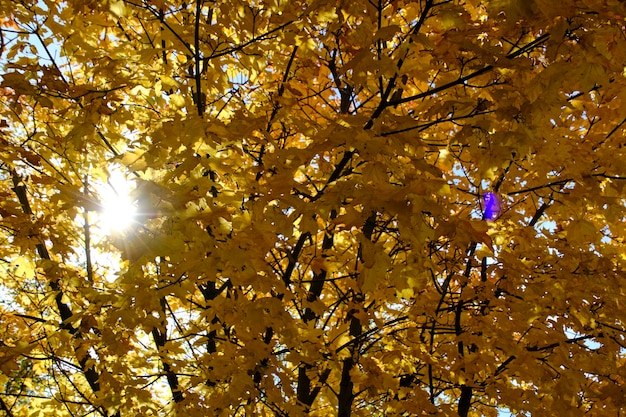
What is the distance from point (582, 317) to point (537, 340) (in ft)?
1.05

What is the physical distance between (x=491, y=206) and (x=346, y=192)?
2.09m

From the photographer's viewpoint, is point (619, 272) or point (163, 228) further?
point (619, 272)

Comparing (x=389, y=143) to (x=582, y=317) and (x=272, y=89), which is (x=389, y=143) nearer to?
(x=582, y=317)

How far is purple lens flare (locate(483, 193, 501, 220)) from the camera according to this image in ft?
11.0

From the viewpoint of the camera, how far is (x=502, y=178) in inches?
135

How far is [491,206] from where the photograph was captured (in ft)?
11.3

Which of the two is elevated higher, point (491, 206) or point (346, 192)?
point (491, 206)

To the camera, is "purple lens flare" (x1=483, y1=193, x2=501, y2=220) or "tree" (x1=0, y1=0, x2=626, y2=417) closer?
"tree" (x1=0, y1=0, x2=626, y2=417)

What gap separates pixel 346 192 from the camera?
1.78 meters

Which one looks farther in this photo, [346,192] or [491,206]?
[491,206]

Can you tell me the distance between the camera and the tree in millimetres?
1781

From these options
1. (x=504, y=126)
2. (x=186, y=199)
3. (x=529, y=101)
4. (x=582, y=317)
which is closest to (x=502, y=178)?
(x=504, y=126)

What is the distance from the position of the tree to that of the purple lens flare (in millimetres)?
16

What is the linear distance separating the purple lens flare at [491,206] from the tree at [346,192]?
16mm
